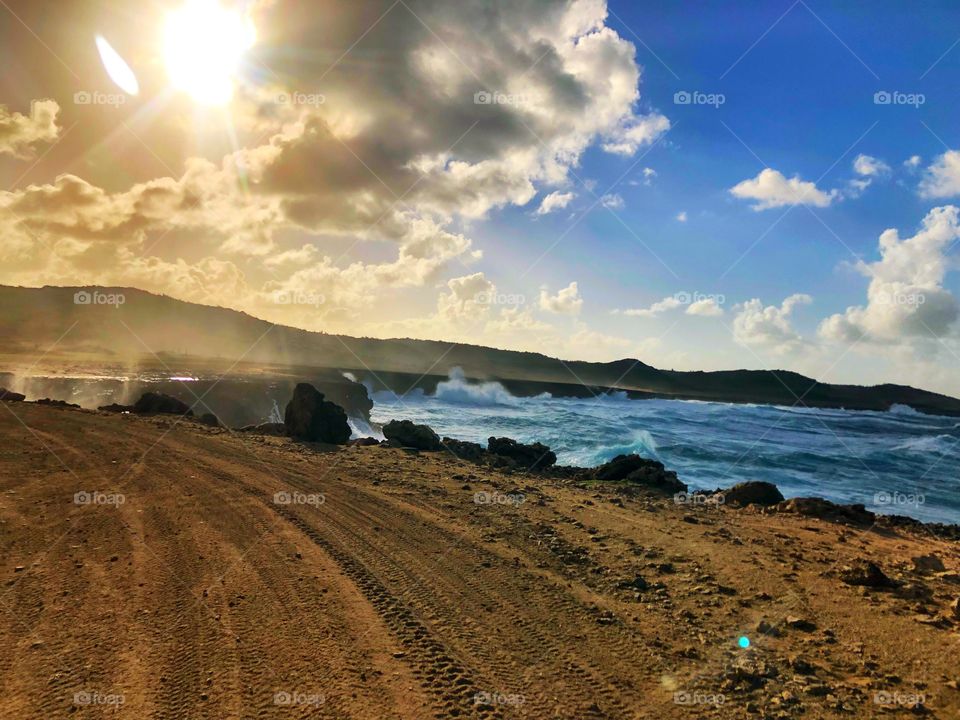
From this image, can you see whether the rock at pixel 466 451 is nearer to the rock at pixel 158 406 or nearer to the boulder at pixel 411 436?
→ the boulder at pixel 411 436

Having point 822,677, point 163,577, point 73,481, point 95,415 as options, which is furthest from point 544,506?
point 95,415

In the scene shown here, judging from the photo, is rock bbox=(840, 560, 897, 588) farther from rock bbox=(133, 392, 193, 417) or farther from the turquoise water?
rock bbox=(133, 392, 193, 417)

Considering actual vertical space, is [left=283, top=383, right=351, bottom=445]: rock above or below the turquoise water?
above

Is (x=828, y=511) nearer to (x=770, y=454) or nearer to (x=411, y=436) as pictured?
(x=411, y=436)

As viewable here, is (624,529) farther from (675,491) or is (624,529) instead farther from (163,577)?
(163,577)

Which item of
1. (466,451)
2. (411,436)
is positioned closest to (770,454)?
(466,451)

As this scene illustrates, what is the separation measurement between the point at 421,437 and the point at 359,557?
37.4 ft

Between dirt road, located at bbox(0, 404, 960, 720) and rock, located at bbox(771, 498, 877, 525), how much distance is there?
41.3 inches

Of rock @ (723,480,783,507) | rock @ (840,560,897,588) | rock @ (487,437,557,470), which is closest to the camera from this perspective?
rock @ (840,560,897,588)

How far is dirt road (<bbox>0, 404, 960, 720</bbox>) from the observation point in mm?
4547

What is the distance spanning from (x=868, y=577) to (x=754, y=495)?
7.17m

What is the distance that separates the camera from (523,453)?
65.3 ft

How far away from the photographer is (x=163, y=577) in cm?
638

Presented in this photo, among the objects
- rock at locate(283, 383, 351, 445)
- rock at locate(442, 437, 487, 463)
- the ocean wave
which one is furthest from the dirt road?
the ocean wave
